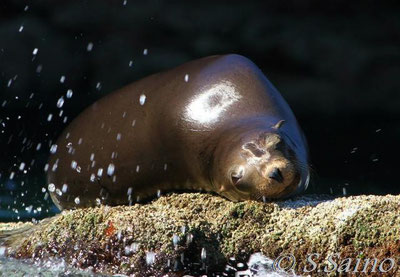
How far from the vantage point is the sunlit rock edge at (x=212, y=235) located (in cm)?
425

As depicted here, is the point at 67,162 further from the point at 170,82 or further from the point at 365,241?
the point at 365,241

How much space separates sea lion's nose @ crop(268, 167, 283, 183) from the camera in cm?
519

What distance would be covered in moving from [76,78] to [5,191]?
2.06 metres

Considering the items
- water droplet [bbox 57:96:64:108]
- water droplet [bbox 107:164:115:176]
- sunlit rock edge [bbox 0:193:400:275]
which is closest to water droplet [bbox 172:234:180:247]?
sunlit rock edge [bbox 0:193:400:275]

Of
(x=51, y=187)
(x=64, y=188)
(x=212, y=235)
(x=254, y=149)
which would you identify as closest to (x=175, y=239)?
(x=212, y=235)

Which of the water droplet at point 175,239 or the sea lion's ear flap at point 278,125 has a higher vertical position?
the sea lion's ear flap at point 278,125

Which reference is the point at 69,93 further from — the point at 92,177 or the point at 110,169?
the point at 110,169

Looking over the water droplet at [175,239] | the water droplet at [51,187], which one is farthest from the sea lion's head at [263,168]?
the water droplet at [51,187]

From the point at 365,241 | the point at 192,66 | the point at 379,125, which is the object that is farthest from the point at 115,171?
the point at 379,125

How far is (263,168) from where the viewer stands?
5.25 metres

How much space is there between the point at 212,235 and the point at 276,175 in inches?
34.0

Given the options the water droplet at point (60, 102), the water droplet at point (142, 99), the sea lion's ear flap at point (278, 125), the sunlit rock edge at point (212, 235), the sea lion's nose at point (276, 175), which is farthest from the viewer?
the water droplet at point (60, 102)

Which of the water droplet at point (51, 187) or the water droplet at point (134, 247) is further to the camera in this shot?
the water droplet at point (51, 187)

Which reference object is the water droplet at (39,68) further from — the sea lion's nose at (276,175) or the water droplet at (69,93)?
the sea lion's nose at (276,175)
